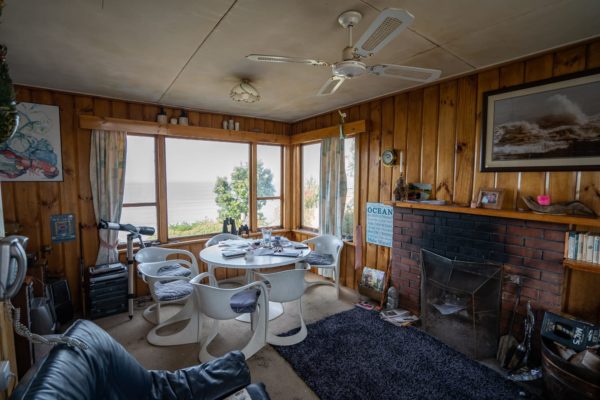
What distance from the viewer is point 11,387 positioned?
4.31ft

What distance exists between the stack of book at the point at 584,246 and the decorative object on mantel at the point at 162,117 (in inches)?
166

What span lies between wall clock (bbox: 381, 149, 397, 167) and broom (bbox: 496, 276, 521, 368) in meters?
1.59

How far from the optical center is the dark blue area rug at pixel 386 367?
6.68 feet

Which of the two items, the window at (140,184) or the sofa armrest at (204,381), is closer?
the sofa armrest at (204,381)

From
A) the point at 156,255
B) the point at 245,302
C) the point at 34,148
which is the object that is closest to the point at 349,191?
the point at 245,302

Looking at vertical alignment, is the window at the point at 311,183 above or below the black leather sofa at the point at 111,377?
above

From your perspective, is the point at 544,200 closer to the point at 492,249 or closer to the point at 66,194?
the point at 492,249

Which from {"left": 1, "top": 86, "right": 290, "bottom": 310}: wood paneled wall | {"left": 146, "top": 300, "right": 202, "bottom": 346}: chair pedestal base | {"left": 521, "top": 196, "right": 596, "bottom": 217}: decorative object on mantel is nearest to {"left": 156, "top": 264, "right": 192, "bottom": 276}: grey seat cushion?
{"left": 146, "top": 300, "right": 202, "bottom": 346}: chair pedestal base

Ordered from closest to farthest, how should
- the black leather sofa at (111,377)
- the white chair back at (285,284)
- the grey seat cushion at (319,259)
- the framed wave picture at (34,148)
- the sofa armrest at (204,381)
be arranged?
the black leather sofa at (111,377), the sofa armrest at (204,381), the white chair back at (285,284), the framed wave picture at (34,148), the grey seat cushion at (319,259)

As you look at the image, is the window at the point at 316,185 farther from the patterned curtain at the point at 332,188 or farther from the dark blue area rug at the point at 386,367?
the dark blue area rug at the point at 386,367

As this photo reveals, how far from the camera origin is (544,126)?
2.27m

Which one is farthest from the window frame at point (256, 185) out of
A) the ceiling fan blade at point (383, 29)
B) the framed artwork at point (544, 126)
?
the ceiling fan blade at point (383, 29)

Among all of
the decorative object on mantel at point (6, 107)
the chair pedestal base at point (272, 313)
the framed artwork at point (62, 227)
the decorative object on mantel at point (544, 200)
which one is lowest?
the chair pedestal base at point (272, 313)

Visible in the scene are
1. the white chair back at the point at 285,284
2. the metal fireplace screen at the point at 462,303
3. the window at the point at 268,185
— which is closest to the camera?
the metal fireplace screen at the point at 462,303
